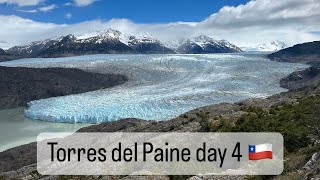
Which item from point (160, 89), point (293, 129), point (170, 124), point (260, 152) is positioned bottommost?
point (160, 89)

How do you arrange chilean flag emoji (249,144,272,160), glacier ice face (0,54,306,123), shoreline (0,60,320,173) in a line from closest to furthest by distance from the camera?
chilean flag emoji (249,144,272,160)
shoreline (0,60,320,173)
glacier ice face (0,54,306,123)

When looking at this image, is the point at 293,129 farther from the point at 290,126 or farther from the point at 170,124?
the point at 170,124

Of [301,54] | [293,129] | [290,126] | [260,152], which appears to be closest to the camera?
[260,152]

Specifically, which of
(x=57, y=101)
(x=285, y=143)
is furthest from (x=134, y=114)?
(x=285, y=143)

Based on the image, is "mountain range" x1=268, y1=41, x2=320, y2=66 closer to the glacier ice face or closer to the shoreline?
the glacier ice face

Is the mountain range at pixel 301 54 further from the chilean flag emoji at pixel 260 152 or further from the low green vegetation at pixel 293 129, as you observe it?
the chilean flag emoji at pixel 260 152

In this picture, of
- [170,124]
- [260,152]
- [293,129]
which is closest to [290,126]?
[293,129]

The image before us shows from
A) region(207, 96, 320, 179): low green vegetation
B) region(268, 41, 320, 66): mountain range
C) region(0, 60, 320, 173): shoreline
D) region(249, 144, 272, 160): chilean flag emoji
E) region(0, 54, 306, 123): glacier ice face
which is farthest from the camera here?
region(268, 41, 320, 66): mountain range

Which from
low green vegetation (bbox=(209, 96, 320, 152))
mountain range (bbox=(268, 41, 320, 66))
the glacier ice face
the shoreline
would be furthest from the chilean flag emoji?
mountain range (bbox=(268, 41, 320, 66))

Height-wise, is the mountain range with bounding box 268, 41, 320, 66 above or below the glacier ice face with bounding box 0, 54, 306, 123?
above
